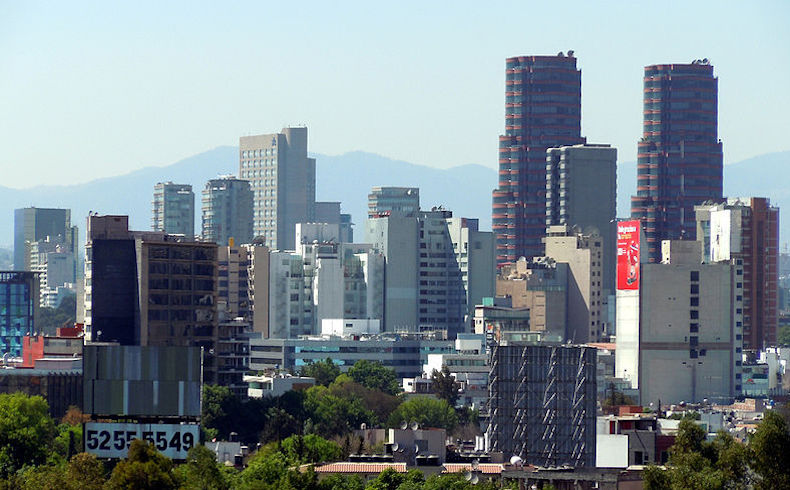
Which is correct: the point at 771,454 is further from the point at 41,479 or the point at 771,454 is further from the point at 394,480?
the point at 41,479

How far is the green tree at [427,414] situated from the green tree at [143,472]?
73.0 meters

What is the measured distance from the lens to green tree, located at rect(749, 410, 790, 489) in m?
95.0

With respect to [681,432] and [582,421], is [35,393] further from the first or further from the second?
[681,432]

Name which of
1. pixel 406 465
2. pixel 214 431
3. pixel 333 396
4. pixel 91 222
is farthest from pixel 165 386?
pixel 91 222

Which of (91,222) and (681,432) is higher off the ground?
(91,222)

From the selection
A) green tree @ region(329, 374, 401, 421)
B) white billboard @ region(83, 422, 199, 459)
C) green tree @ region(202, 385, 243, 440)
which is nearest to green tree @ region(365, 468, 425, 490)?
white billboard @ region(83, 422, 199, 459)

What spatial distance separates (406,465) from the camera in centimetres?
11719

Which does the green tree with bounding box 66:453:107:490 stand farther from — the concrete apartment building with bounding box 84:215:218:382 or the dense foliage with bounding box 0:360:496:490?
the concrete apartment building with bounding box 84:215:218:382

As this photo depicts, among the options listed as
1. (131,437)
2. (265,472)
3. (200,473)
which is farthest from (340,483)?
(131,437)

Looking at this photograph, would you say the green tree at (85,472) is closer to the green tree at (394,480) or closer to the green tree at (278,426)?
the green tree at (394,480)

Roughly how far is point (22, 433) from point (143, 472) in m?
38.9

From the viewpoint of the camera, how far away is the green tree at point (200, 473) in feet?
313

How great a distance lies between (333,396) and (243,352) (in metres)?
10.3

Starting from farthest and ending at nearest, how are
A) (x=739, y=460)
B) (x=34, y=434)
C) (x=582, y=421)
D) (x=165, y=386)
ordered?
(x=582, y=421) < (x=34, y=434) < (x=165, y=386) < (x=739, y=460)
